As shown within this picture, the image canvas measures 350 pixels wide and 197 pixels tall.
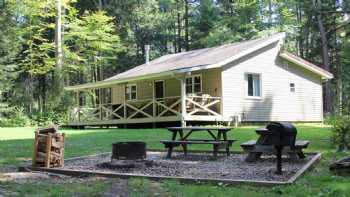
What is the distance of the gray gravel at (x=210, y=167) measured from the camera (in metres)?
7.55

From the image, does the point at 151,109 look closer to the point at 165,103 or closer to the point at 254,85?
the point at 165,103

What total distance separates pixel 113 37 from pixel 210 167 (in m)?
26.3

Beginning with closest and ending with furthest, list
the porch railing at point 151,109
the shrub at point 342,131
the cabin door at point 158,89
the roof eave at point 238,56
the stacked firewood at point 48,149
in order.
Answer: the stacked firewood at point 48,149 < the shrub at point 342,131 < the roof eave at point 238,56 < the porch railing at point 151,109 < the cabin door at point 158,89

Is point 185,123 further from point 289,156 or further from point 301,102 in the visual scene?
point 289,156

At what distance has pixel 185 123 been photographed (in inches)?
832

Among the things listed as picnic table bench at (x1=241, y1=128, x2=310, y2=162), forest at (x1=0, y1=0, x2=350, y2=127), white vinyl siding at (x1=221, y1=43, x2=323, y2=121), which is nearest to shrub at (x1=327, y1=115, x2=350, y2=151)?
picnic table bench at (x1=241, y1=128, x2=310, y2=162)

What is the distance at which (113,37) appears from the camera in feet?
112

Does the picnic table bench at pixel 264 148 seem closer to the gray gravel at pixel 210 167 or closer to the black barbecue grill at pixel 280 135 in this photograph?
the gray gravel at pixel 210 167

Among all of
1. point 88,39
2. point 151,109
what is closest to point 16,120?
point 88,39

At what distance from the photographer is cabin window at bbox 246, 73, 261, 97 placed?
2433 centimetres

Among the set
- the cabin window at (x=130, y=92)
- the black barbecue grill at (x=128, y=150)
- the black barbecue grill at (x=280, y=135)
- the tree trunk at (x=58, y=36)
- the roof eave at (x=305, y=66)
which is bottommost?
the black barbecue grill at (x=128, y=150)

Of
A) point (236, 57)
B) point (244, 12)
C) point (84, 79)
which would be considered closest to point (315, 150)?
point (236, 57)

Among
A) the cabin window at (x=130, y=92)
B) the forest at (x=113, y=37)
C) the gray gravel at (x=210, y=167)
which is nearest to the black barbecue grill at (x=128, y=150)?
the gray gravel at (x=210, y=167)

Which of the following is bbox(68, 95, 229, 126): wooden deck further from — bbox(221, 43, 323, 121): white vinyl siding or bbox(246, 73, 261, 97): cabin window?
bbox(246, 73, 261, 97): cabin window
